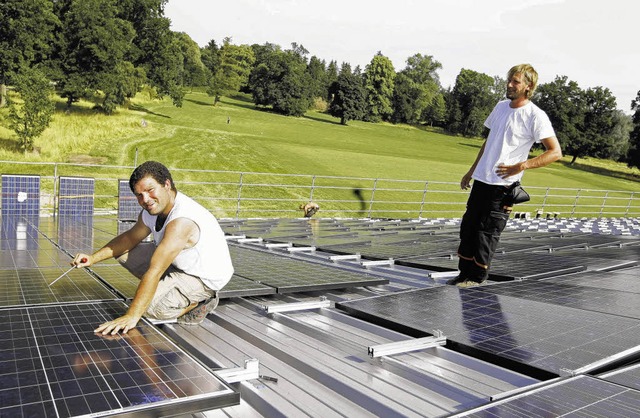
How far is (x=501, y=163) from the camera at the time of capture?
3781 millimetres

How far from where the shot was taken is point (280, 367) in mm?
2371

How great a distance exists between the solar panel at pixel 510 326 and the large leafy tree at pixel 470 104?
197ft

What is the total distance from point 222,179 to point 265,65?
99.9 feet

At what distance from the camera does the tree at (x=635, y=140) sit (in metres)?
46.2

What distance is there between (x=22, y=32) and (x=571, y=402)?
31549 mm

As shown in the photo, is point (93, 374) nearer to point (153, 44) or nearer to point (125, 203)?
point (125, 203)

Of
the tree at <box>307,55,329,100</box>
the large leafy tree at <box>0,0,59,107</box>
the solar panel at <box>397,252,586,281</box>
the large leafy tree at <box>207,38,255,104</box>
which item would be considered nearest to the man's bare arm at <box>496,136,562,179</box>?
the solar panel at <box>397,252,586,281</box>

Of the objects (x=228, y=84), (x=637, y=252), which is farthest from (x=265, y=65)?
(x=637, y=252)

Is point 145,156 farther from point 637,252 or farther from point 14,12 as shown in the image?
point 637,252

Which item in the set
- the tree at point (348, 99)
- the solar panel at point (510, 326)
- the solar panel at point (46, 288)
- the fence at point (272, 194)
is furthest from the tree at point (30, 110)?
the tree at point (348, 99)

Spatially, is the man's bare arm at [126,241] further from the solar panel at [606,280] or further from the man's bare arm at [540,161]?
the solar panel at [606,280]

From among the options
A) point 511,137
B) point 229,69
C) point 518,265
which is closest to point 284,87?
point 229,69

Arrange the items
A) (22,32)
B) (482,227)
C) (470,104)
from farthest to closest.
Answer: (470,104) → (22,32) → (482,227)

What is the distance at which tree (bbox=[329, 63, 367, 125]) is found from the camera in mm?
52969
